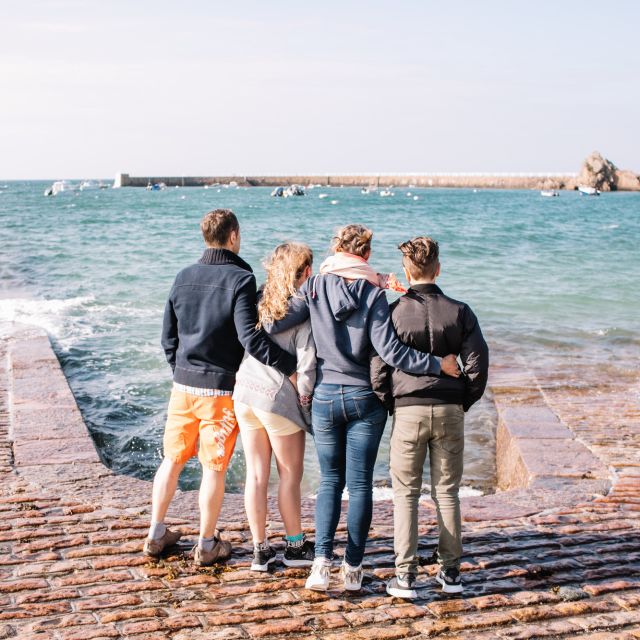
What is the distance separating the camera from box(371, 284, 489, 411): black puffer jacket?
3875 mm

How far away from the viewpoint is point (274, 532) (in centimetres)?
484

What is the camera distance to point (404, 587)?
3.99 meters

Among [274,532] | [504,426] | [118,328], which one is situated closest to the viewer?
[274,532]

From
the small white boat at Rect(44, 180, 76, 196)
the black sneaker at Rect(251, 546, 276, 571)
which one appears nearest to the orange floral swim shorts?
the black sneaker at Rect(251, 546, 276, 571)

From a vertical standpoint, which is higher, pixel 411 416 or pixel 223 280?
pixel 223 280

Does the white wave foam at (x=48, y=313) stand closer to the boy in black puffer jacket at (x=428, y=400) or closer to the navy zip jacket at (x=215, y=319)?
the navy zip jacket at (x=215, y=319)

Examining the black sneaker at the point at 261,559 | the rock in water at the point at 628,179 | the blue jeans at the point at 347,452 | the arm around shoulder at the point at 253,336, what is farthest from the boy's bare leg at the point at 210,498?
the rock in water at the point at 628,179

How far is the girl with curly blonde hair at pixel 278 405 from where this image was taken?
13.2 ft

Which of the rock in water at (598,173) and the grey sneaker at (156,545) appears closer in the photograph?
the grey sneaker at (156,545)

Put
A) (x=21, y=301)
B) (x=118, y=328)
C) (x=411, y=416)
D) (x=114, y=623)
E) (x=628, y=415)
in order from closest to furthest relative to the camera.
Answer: (x=114, y=623) < (x=411, y=416) < (x=628, y=415) < (x=118, y=328) < (x=21, y=301)

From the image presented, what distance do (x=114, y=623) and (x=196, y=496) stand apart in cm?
185

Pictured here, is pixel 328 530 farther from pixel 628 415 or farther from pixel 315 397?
pixel 628 415

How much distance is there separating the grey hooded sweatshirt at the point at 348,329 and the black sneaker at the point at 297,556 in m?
1.00

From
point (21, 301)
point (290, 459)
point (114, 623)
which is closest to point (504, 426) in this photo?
point (290, 459)
